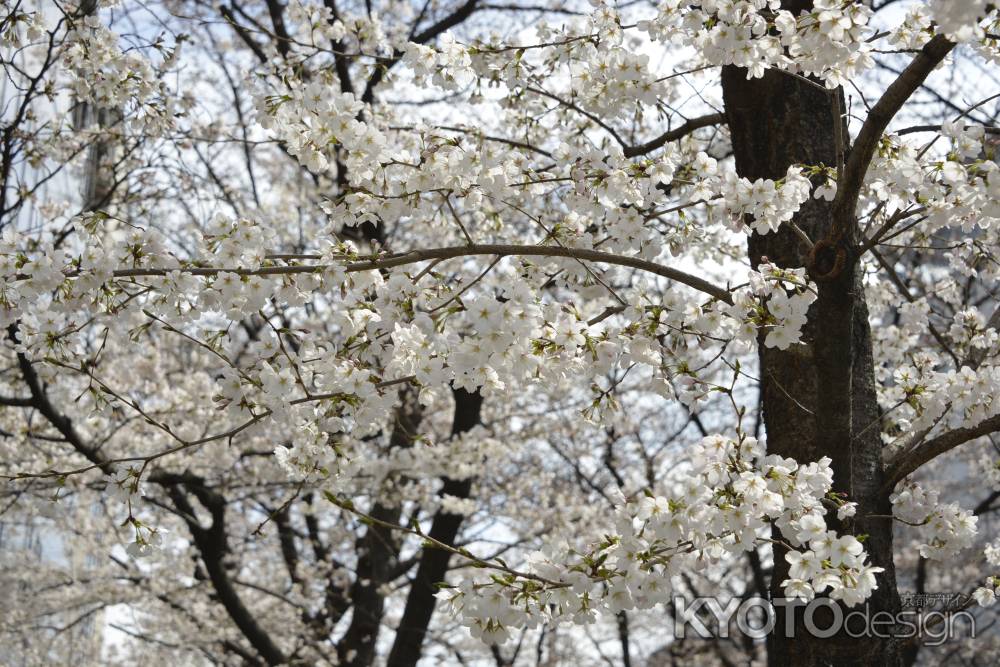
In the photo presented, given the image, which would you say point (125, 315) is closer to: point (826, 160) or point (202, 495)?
point (826, 160)

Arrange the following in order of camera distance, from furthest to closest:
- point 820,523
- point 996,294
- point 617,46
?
point 996,294
point 617,46
point 820,523

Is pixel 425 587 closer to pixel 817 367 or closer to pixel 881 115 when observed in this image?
pixel 817 367

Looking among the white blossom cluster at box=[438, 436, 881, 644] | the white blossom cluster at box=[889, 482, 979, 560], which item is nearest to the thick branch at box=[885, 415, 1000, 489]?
the white blossom cluster at box=[889, 482, 979, 560]

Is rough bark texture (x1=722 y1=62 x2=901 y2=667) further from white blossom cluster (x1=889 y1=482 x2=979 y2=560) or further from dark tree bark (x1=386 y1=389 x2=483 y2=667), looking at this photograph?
dark tree bark (x1=386 y1=389 x2=483 y2=667)

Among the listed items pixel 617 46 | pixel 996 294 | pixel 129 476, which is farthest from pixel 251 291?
pixel 996 294

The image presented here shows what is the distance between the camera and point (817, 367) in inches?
113

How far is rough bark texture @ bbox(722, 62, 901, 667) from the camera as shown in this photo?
9.28ft

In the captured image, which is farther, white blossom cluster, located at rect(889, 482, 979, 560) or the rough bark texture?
white blossom cluster, located at rect(889, 482, 979, 560)

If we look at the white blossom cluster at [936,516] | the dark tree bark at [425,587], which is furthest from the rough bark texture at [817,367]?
the dark tree bark at [425,587]

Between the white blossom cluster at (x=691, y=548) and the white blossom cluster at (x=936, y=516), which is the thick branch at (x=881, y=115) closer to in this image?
the white blossom cluster at (x=691, y=548)

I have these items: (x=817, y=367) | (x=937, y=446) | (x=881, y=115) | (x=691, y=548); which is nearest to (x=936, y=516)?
(x=937, y=446)

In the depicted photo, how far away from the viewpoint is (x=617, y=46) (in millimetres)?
3342

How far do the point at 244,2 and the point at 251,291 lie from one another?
7071 millimetres

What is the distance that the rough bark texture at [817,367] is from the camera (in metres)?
2.83
